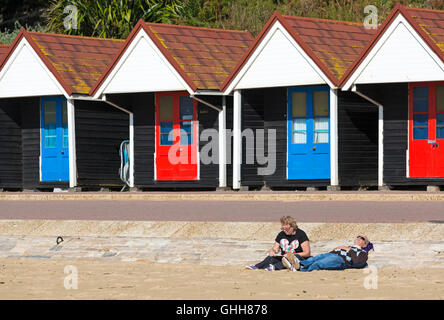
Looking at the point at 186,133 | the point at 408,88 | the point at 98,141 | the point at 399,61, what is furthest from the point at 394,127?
the point at 98,141

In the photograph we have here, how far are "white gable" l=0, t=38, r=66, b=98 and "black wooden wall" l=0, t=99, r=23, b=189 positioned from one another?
930mm

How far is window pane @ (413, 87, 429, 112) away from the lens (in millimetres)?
25719

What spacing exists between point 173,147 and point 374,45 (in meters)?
6.63

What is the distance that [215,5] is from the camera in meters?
47.6

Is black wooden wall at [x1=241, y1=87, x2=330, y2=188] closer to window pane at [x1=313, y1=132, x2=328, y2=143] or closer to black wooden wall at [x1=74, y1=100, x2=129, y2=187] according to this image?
window pane at [x1=313, y1=132, x2=328, y2=143]

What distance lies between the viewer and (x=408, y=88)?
2602 centimetres

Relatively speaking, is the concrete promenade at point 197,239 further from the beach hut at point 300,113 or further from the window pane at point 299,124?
the window pane at point 299,124

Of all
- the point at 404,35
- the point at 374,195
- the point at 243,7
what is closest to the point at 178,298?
the point at 374,195

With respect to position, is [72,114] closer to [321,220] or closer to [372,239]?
[321,220]

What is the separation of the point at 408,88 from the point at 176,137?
648 cm

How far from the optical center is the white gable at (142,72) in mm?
28422

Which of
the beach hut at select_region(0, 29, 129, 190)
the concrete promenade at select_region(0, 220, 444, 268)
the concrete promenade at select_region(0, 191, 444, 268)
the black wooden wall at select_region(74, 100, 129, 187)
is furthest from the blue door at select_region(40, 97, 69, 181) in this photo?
the concrete promenade at select_region(0, 220, 444, 268)

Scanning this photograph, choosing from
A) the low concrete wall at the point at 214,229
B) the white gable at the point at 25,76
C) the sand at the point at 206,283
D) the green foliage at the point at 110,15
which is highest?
the green foliage at the point at 110,15

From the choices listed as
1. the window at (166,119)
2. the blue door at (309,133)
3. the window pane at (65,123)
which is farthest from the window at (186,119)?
the window pane at (65,123)
